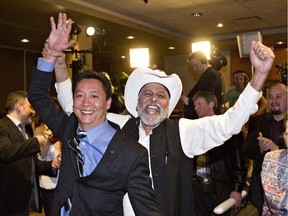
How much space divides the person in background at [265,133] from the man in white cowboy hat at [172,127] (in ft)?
3.49

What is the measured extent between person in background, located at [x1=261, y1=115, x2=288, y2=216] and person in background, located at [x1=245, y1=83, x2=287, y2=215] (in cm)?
91

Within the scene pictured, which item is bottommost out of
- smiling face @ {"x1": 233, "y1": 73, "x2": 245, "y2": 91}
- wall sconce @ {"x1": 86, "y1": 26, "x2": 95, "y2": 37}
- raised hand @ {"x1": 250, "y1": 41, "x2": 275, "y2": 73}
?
raised hand @ {"x1": 250, "y1": 41, "x2": 275, "y2": 73}

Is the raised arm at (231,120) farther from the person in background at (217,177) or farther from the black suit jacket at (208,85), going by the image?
the black suit jacket at (208,85)

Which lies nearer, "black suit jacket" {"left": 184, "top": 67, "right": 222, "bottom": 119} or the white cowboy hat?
the white cowboy hat

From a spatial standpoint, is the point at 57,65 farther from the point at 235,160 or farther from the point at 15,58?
the point at 15,58

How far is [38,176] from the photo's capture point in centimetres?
303

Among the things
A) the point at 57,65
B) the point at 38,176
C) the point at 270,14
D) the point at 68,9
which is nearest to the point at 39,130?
the point at 38,176

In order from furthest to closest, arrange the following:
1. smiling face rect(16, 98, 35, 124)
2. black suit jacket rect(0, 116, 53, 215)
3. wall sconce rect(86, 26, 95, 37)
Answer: wall sconce rect(86, 26, 95, 37) < smiling face rect(16, 98, 35, 124) < black suit jacket rect(0, 116, 53, 215)

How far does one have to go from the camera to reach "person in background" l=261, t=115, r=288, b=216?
1765 millimetres

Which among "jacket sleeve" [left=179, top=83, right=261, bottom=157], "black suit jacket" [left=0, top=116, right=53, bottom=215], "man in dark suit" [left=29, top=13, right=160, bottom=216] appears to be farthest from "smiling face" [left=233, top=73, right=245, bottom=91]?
"man in dark suit" [left=29, top=13, right=160, bottom=216]

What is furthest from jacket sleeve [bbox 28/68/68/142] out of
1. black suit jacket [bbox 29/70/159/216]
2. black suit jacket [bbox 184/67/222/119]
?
black suit jacket [bbox 184/67/222/119]

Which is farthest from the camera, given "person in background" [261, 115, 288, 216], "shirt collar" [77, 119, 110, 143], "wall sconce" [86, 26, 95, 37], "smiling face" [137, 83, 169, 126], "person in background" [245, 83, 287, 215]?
"wall sconce" [86, 26, 95, 37]

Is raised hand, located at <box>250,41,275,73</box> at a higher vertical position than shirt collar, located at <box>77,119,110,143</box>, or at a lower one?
higher

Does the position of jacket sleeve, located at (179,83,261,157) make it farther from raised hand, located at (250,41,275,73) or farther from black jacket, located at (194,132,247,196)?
black jacket, located at (194,132,247,196)
